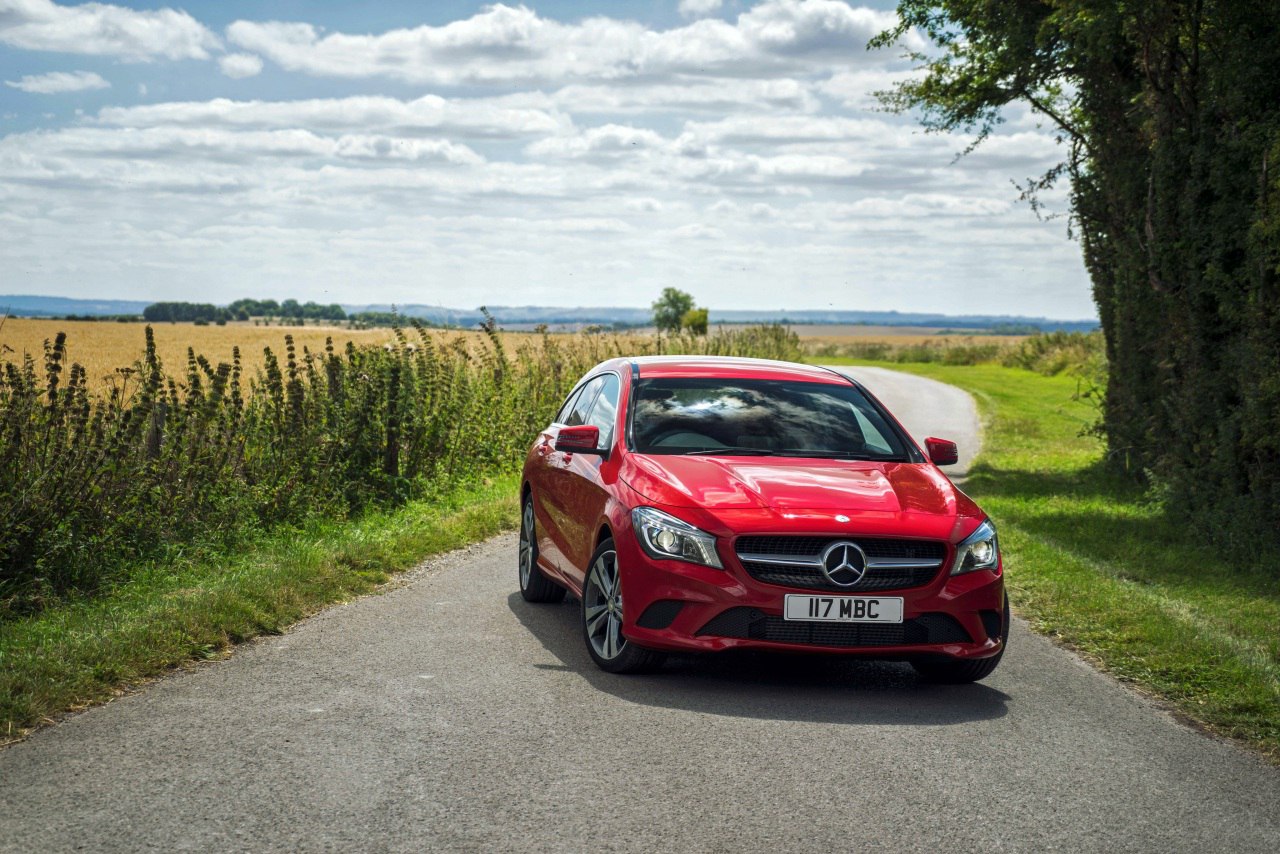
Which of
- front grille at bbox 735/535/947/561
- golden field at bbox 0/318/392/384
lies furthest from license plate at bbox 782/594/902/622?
golden field at bbox 0/318/392/384

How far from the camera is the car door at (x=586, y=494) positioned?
314 inches

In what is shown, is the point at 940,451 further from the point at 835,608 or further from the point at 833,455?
the point at 835,608

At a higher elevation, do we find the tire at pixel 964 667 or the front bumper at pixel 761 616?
the front bumper at pixel 761 616

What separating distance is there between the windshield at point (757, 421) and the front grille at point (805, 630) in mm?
1394

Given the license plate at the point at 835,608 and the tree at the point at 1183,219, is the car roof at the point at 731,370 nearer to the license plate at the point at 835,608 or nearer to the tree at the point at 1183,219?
the license plate at the point at 835,608

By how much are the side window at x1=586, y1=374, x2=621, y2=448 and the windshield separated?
19 centimetres

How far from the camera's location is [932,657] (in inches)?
285

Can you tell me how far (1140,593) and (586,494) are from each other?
4618 millimetres

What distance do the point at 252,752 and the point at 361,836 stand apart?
118 cm

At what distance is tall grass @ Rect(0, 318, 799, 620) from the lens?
30.5 feet

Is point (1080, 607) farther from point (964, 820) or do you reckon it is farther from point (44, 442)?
A: point (44, 442)

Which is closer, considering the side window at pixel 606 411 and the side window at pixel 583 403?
the side window at pixel 606 411

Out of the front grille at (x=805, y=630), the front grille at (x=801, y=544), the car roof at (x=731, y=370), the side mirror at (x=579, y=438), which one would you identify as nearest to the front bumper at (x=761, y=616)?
the front grille at (x=805, y=630)

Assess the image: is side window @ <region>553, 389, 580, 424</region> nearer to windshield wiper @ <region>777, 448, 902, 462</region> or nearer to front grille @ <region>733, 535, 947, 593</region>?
windshield wiper @ <region>777, 448, 902, 462</region>
